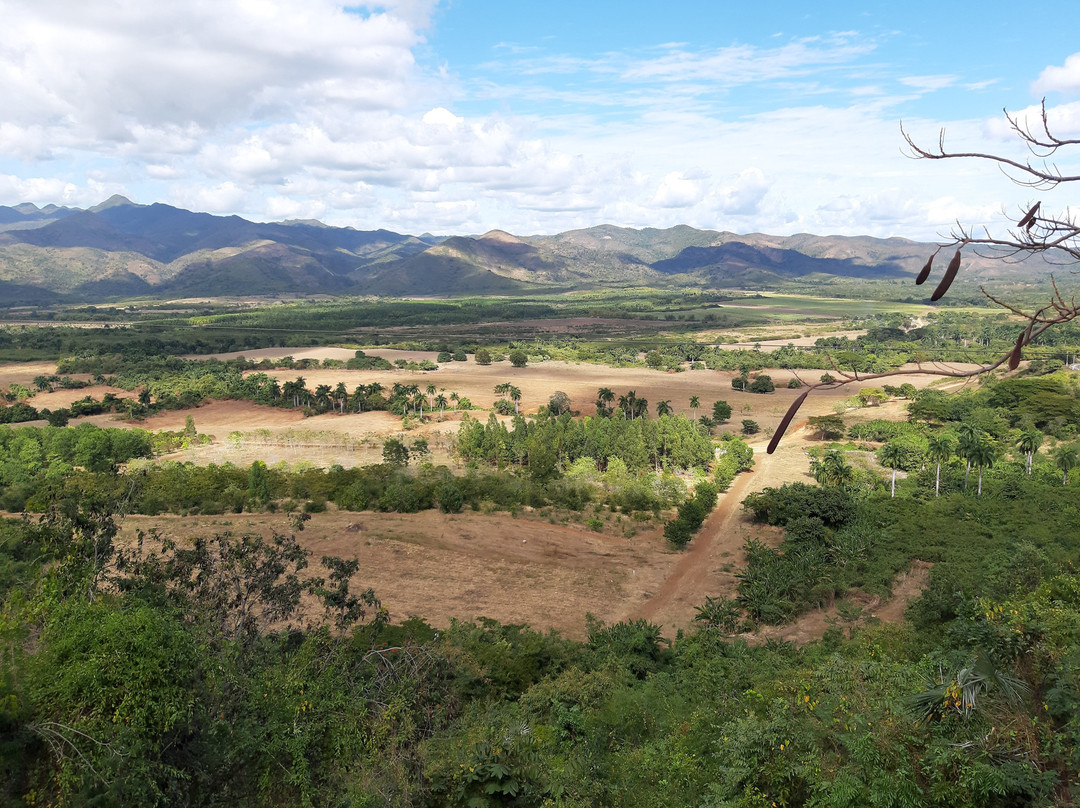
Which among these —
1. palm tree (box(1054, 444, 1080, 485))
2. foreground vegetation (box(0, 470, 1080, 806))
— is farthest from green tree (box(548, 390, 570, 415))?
foreground vegetation (box(0, 470, 1080, 806))

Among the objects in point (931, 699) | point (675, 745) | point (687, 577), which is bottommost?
point (687, 577)

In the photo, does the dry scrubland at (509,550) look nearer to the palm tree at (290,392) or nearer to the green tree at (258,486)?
the green tree at (258,486)

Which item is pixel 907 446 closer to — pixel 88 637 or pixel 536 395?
pixel 536 395

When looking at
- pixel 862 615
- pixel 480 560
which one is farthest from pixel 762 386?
pixel 862 615

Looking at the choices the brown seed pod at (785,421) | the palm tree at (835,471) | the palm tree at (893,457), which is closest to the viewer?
the brown seed pod at (785,421)

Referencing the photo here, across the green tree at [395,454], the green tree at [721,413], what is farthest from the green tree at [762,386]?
the green tree at [395,454]

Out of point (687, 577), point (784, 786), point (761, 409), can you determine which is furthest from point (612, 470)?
point (784, 786)

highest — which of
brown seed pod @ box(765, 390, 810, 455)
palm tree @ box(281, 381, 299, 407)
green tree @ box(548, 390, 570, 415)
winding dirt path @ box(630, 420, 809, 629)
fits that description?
brown seed pod @ box(765, 390, 810, 455)

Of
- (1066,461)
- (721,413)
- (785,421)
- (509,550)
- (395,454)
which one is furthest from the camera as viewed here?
(721,413)

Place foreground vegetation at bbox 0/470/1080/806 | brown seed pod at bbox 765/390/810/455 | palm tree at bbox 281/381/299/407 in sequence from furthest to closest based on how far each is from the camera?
palm tree at bbox 281/381/299/407 → foreground vegetation at bbox 0/470/1080/806 → brown seed pod at bbox 765/390/810/455

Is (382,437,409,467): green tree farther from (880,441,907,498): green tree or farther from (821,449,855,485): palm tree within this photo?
(880,441,907,498): green tree

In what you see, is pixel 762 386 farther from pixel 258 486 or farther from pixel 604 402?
pixel 258 486
